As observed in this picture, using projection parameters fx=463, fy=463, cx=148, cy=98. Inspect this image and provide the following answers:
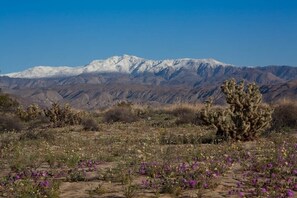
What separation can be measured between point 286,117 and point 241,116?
6118 mm

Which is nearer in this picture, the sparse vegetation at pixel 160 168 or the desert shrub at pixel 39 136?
the sparse vegetation at pixel 160 168

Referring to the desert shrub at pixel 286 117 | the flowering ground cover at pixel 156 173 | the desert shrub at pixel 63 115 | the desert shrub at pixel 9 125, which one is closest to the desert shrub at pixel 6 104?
the desert shrub at pixel 63 115

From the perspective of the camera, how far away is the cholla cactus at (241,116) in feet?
47.6

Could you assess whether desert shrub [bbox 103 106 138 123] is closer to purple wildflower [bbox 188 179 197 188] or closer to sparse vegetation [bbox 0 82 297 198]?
sparse vegetation [bbox 0 82 297 198]

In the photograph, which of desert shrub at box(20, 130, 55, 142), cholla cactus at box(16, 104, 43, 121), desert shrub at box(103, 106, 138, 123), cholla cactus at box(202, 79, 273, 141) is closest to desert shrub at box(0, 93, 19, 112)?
cholla cactus at box(16, 104, 43, 121)

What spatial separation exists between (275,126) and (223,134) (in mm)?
4158

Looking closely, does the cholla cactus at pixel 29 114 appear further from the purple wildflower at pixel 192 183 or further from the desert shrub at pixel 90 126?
the purple wildflower at pixel 192 183

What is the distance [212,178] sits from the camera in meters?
8.38

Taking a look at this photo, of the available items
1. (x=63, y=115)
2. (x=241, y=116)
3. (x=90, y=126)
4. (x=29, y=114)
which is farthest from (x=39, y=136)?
(x=29, y=114)

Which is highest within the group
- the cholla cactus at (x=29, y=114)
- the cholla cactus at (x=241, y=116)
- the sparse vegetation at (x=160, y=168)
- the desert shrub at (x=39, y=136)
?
the cholla cactus at (x=241, y=116)

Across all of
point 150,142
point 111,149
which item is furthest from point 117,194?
point 150,142

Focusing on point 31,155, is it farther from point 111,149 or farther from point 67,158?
point 111,149

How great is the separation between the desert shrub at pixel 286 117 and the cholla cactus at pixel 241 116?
133 inches

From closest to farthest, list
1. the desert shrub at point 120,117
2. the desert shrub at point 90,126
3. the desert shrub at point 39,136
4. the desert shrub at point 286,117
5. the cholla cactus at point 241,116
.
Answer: the cholla cactus at point 241,116
the desert shrub at point 39,136
the desert shrub at point 286,117
the desert shrub at point 90,126
the desert shrub at point 120,117
